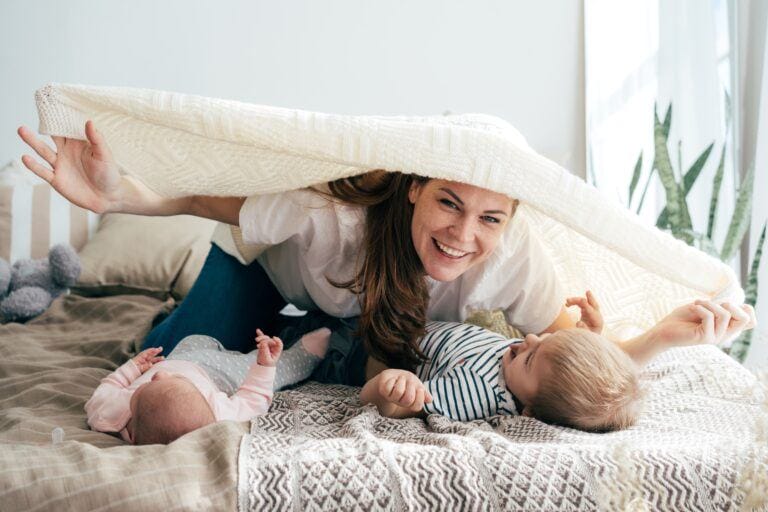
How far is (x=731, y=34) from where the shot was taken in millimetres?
2777

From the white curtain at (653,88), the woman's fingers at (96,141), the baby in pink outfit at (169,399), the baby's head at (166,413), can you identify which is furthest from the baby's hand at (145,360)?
the white curtain at (653,88)

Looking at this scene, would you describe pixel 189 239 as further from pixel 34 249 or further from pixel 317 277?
pixel 317 277

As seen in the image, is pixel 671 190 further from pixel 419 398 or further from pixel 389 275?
pixel 419 398

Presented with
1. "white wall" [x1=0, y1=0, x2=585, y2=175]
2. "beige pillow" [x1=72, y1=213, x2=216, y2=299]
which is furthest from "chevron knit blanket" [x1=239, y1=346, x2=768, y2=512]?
"white wall" [x1=0, y1=0, x2=585, y2=175]

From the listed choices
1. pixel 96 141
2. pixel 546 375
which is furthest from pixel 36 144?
pixel 546 375

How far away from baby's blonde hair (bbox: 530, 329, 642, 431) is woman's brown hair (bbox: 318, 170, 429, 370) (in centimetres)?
35

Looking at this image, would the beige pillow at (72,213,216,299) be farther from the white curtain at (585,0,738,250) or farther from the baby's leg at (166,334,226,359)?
the white curtain at (585,0,738,250)

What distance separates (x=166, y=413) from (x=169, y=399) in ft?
0.08

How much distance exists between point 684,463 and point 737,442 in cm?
15

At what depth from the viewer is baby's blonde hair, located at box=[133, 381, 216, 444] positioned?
109 cm

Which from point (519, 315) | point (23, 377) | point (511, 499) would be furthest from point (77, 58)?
point (511, 499)

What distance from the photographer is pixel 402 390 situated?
3.91 feet

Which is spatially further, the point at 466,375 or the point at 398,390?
the point at 466,375

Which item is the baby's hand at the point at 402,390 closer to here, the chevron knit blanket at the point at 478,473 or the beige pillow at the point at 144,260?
the chevron knit blanket at the point at 478,473
